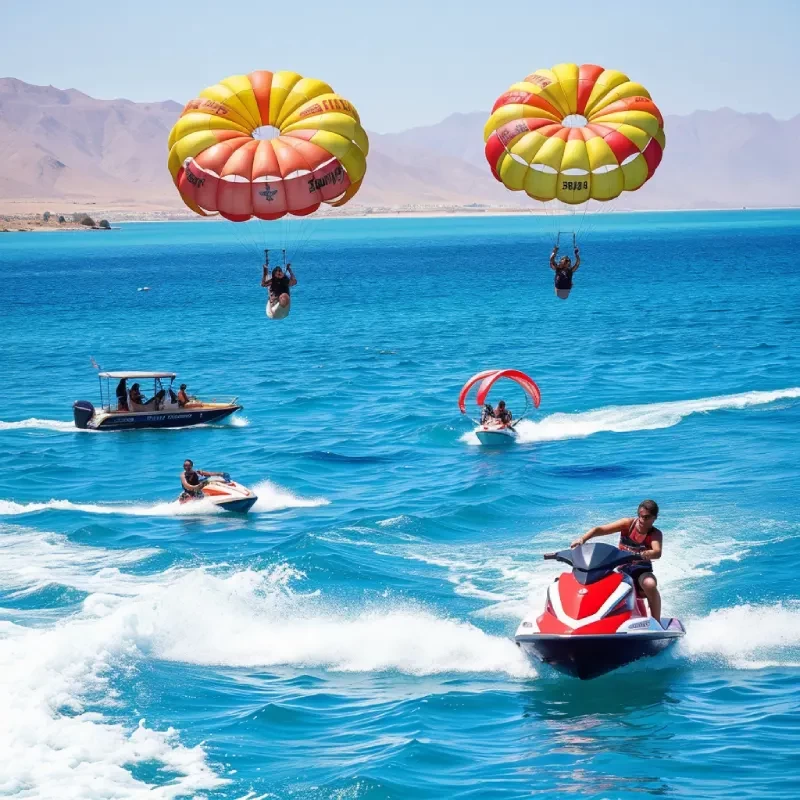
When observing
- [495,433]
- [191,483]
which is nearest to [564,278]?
[495,433]

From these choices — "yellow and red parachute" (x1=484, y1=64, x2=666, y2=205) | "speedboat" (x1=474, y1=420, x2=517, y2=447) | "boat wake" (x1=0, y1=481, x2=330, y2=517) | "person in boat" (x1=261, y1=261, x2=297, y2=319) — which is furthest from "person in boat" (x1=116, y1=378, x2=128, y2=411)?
"yellow and red parachute" (x1=484, y1=64, x2=666, y2=205)

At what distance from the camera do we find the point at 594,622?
59.1ft

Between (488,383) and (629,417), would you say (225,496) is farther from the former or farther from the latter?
(629,417)

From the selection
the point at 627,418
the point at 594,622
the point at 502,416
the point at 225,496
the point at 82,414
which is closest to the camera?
the point at 594,622

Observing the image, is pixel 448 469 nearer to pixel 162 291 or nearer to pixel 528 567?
pixel 528 567

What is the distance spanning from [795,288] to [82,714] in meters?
88.6

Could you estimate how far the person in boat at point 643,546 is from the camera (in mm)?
18484

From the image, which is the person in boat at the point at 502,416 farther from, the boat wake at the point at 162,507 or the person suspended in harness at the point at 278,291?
the person suspended in harness at the point at 278,291

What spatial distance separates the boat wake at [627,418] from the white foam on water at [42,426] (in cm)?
1476

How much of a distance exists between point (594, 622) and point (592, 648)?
398 mm

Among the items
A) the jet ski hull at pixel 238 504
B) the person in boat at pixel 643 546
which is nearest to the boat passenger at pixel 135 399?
the jet ski hull at pixel 238 504

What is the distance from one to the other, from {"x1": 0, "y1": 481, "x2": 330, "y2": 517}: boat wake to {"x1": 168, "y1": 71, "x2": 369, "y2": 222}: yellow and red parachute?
7811 millimetres

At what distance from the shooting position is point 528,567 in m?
26.0

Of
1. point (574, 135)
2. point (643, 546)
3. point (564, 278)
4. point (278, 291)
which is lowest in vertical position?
point (643, 546)
